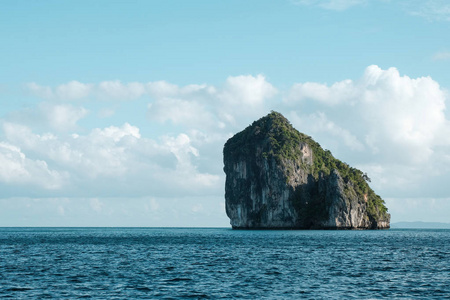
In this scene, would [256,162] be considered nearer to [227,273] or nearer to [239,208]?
[239,208]

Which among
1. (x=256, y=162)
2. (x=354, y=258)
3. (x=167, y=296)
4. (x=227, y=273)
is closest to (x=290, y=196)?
(x=256, y=162)

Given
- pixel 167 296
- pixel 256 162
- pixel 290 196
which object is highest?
pixel 256 162

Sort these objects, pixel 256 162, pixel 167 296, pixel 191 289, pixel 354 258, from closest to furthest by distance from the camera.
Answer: pixel 167 296, pixel 191 289, pixel 354 258, pixel 256 162

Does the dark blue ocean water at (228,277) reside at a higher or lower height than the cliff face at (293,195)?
lower

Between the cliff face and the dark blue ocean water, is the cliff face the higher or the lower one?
the higher one

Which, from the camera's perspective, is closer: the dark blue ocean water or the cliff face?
the dark blue ocean water

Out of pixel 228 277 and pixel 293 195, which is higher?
pixel 293 195

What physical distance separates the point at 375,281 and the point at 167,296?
17661mm

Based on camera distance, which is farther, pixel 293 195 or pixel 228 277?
pixel 293 195

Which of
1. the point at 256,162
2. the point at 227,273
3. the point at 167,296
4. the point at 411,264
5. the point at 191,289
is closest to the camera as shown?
the point at 167,296

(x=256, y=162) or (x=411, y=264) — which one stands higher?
(x=256, y=162)

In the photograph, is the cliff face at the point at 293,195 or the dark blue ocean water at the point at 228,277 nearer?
the dark blue ocean water at the point at 228,277

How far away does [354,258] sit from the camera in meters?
64.4

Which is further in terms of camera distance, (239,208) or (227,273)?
(239,208)
